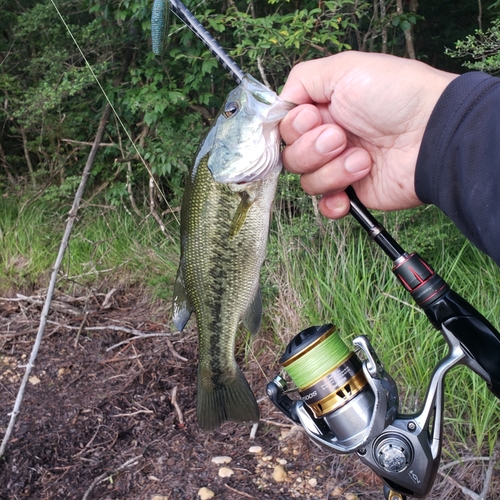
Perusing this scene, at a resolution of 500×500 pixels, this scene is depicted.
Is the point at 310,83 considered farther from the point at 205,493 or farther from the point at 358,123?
the point at 205,493

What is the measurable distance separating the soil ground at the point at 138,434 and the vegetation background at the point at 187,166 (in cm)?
42

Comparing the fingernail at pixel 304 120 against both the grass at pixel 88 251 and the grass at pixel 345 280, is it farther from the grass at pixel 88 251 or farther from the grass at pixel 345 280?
the grass at pixel 88 251

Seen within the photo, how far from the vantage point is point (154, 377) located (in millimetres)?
3459

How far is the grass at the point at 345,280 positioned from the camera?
8.63 feet

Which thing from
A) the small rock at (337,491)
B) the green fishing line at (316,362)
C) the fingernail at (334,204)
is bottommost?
the small rock at (337,491)

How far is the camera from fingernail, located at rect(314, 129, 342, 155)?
163 cm

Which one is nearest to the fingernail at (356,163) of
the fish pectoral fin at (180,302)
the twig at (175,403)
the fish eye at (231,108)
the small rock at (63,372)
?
the fish eye at (231,108)

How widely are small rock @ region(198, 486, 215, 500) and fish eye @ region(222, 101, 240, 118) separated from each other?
6.19 ft

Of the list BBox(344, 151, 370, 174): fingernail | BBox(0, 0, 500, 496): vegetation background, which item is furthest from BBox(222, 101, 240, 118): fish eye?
BBox(0, 0, 500, 496): vegetation background

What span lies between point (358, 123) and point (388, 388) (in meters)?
0.84

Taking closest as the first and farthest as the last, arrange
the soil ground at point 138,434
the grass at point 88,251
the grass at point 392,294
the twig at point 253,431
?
1. the grass at point 392,294
2. the soil ground at point 138,434
3. the twig at point 253,431
4. the grass at point 88,251

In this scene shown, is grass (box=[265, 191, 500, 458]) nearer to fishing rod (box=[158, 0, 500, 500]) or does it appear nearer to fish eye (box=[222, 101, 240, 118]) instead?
fishing rod (box=[158, 0, 500, 500])

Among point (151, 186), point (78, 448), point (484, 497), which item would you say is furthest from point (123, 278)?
point (484, 497)

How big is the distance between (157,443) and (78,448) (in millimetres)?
438
